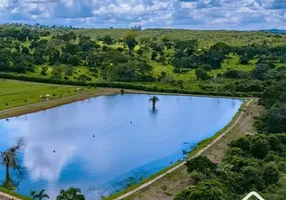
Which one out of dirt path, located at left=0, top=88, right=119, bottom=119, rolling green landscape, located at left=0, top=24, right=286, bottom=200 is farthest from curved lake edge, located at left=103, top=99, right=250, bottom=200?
dirt path, located at left=0, top=88, right=119, bottom=119

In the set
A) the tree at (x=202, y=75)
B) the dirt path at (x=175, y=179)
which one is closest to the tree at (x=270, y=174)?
the dirt path at (x=175, y=179)

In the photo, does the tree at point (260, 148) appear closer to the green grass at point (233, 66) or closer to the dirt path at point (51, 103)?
the dirt path at point (51, 103)

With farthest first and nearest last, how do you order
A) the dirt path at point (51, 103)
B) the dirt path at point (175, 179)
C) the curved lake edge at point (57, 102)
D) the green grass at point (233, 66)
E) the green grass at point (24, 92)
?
1. the green grass at point (233, 66)
2. the green grass at point (24, 92)
3. the curved lake edge at point (57, 102)
4. the dirt path at point (51, 103)
5. the dirt path at point (175, 179)

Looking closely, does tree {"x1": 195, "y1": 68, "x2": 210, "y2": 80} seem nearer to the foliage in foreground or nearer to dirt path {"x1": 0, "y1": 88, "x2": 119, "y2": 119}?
dirt path {"x1": 0, "y1": 88, "x2": 119, "y2": 119}

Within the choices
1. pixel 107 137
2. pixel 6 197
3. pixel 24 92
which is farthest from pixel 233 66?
pixel 6 197

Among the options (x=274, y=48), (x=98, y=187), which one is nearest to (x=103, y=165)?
(x=98, y=187)

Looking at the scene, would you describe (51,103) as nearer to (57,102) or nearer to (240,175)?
(57,102)
